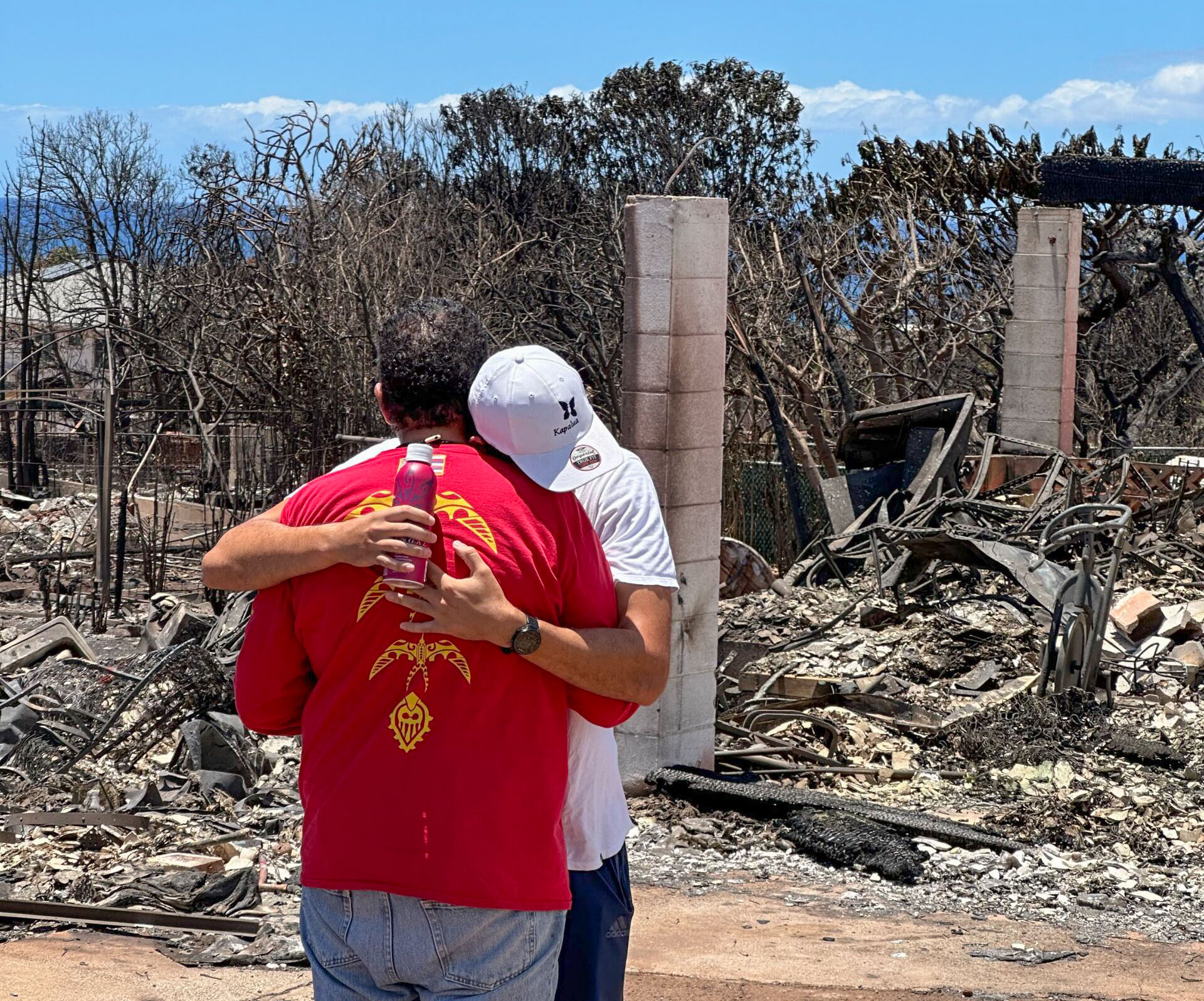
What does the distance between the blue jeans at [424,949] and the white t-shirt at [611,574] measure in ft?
0.81

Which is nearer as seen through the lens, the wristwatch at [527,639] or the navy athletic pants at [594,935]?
the wristwatch at [527,639]

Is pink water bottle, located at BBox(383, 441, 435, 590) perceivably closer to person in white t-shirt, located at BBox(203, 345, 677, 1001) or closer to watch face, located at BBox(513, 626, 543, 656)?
person in white t-shirt, located at BBox(203, 345, 677, 1001)

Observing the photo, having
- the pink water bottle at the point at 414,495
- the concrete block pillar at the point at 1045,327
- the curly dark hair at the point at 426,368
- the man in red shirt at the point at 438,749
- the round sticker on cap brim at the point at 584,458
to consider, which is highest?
the concrete block pillar at the point at 1045,327

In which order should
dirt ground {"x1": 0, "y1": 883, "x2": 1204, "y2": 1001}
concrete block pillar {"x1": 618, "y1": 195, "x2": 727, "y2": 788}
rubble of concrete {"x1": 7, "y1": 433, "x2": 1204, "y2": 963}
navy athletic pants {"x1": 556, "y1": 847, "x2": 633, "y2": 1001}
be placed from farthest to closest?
concrete block pillar {"x1": 618, "y1": 195, "x2": 727, "y2": 788} < rubble of concrete {"x1": 7, "y1": 433, "x2": 1204, "y2": 963} < dirt ground {"x1": 0, "y1": 883, "x2": 1204, "y2": 1001} < navy athletic pants {"x1": 556, "y1": 847, "x2": 633, "y2": 1001}

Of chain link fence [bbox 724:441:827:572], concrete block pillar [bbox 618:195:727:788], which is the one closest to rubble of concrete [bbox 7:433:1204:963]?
concrete block pillar [bbox 618:195:727:788]

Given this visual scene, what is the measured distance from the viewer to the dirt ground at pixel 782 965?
4.55 metres

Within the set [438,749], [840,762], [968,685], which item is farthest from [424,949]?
[968,685]

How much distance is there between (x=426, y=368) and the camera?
2207mm

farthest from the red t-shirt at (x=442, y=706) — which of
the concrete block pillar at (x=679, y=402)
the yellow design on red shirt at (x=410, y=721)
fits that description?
the concrete block pillar at (x=679, y=402)

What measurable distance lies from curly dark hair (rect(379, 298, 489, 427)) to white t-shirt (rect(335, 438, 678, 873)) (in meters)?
0.07

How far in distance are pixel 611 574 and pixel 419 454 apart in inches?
15.7

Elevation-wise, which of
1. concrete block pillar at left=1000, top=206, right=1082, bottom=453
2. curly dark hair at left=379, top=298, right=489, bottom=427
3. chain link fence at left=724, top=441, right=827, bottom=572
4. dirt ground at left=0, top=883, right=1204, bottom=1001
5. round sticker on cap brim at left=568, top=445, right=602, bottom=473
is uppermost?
concrete block pillar at left=1000, top=206, right=1082, bottom=453

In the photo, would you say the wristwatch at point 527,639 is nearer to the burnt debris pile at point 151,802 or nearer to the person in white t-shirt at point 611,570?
the person in white t-shirt at point 611,570

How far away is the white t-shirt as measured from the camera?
2283mm
